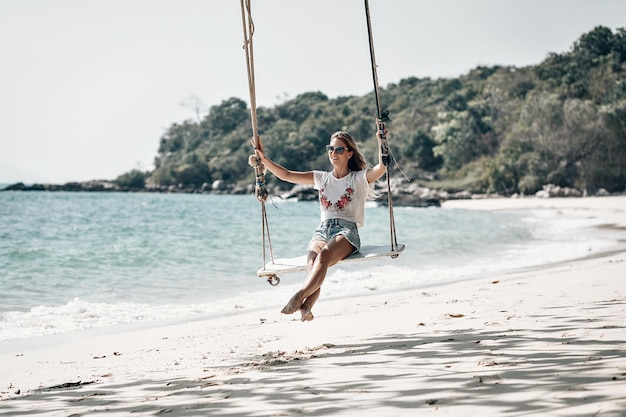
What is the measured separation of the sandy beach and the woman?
651 mm

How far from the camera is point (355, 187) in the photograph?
17.3ft

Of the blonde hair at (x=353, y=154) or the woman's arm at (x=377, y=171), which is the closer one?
the woman's arm at (x=377, y=171)

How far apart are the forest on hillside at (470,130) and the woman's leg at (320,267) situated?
34.8 meters

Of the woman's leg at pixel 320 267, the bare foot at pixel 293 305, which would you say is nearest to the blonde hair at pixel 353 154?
the woman's leg at pixel 320 267

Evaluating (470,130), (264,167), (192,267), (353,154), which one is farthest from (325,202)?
(470,130)

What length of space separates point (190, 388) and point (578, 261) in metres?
8.16

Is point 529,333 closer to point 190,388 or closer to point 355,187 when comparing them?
point 355,187

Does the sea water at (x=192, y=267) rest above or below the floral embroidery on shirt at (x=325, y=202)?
below

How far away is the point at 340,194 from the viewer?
530 centimetres

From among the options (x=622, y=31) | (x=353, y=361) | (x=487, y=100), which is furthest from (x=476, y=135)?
(x=353, y=361)

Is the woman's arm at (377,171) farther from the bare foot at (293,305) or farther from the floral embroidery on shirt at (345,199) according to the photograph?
the bare foot at (293,305)

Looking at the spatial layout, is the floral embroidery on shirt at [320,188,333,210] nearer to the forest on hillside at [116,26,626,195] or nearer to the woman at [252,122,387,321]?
the woman at [252,122,387,321]

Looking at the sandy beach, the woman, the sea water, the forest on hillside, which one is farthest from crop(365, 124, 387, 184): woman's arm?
the forest on hillside

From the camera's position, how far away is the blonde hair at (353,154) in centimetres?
537
